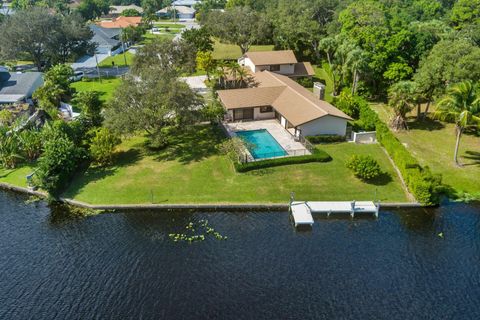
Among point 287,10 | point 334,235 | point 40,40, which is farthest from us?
point 287,10

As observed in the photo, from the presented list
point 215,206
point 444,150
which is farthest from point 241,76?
point 215,206

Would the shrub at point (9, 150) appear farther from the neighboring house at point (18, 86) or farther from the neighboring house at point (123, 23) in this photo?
the neighboring house at point (123, 23)

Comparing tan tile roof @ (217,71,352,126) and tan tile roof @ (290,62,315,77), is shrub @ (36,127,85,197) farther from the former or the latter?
tan tile roof @ (290,62,315,77)

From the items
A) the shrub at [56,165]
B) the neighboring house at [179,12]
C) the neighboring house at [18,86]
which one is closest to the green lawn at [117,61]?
the neighboring house at [18,86]

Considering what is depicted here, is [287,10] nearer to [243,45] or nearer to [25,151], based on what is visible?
[243,45]

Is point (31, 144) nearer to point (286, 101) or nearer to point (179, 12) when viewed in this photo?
point (286, 101)

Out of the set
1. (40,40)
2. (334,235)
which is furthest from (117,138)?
(40,40)
